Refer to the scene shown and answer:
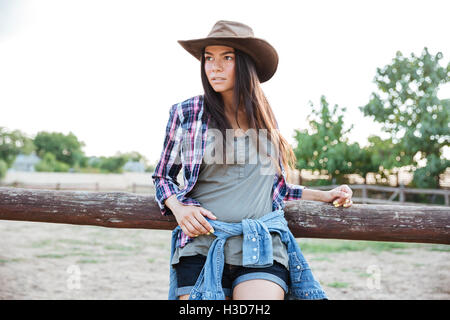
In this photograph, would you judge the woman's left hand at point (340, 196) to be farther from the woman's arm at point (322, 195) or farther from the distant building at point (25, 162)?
the distant building at point (25, 162)

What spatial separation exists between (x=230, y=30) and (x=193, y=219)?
900 millimetres

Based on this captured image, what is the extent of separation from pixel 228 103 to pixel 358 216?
1.02 metres

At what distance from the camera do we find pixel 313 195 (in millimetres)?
2242

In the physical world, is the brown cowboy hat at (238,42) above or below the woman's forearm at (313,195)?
→ above

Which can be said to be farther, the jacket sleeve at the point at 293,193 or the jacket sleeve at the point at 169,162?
the jacket sleeve at the point at 293,193

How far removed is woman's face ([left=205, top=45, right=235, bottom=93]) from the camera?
186 cm

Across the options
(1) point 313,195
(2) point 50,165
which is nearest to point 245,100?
(1) point 313,195

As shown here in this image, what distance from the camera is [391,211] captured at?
7.68 feet

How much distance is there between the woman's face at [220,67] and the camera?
6.11 feet

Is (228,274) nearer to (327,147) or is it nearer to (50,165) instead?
(327,147)

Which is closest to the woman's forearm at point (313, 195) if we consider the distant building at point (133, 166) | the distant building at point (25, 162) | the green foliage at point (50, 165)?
the green foliage at point (50, 165)

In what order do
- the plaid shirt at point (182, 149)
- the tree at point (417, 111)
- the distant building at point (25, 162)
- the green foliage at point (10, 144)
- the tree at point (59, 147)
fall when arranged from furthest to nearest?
the tree at point (59, 147) → the distant building at point (25, 162) → the green foliage at point (10, 144) → the tree at point (417, 111) → the plaid shirt at point (182, 149)

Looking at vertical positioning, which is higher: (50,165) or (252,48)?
(252,48)

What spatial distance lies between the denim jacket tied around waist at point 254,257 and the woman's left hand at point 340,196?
1.61 ft
